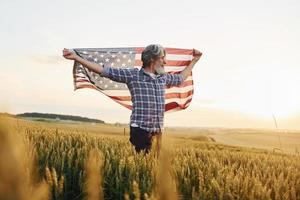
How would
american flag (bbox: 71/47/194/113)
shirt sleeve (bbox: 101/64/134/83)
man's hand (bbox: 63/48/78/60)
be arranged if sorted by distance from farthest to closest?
american flag (bbox: 71/47/194/113) < shirt sleeve (bbox: 101/64/134/83) < man's hand (bbox: 63/48/78/60)

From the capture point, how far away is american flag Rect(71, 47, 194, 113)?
10.7 meters

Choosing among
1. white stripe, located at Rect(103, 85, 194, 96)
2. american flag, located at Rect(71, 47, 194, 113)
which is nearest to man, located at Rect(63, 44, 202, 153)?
american flag, located at Rect(71, 47, 194, 113)

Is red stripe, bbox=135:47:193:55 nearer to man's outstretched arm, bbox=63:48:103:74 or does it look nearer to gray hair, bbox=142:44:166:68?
gray hair, bbox=142:44:166:68

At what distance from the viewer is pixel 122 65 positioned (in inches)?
442

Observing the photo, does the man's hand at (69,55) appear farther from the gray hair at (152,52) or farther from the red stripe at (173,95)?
the red stripe at (173,95)

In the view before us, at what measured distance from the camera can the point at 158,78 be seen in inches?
293

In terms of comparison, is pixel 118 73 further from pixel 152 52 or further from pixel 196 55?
pixel 196 55

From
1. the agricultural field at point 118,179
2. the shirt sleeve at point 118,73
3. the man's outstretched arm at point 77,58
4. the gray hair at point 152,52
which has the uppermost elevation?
the gray hair at point 152,52

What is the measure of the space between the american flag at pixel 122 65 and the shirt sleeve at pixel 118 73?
344cm

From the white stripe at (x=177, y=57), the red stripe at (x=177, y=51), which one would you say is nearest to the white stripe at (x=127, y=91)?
the white stripe at (x=177, y=57)

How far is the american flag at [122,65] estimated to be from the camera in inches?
423

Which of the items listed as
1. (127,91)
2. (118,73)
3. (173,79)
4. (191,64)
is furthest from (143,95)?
(127,91)

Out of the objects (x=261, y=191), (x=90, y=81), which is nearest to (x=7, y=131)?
(x=261, y=191)

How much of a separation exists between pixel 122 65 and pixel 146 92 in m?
4.05
